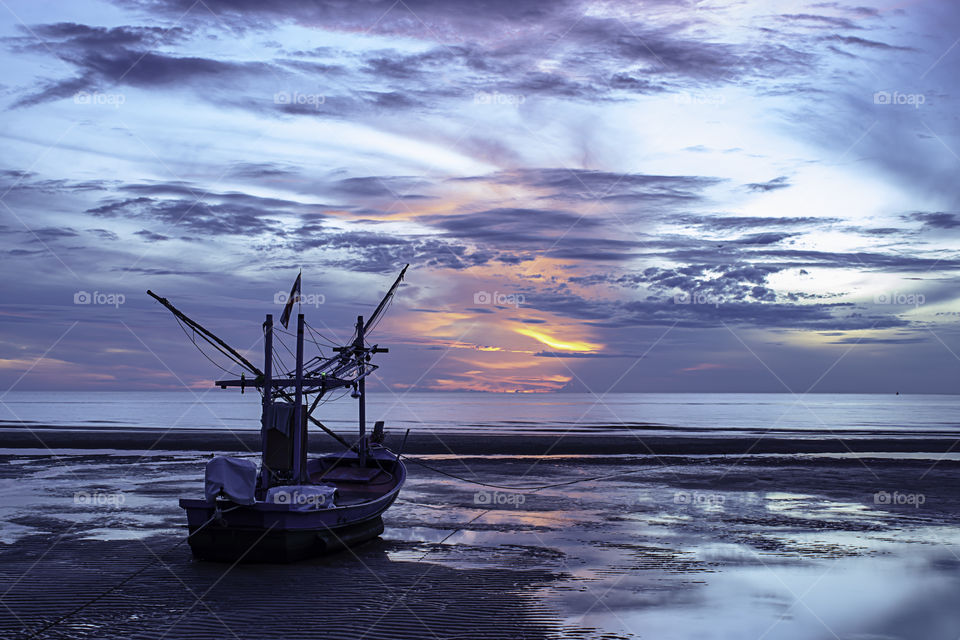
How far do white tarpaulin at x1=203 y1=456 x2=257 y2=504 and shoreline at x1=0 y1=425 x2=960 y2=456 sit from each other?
1297 inches

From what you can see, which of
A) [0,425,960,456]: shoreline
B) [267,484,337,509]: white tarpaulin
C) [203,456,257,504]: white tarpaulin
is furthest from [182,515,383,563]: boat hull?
[0,425,960,456]: shoreline

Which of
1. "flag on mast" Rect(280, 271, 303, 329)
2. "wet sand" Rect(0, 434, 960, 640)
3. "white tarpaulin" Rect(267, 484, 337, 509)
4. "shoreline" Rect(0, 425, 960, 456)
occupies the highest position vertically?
"flag on mast" Rect(280, 271, 303, 329)

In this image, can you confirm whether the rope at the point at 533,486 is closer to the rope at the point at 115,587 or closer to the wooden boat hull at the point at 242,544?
the rope at the point at 115,587

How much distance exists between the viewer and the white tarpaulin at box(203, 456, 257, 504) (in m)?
21.0

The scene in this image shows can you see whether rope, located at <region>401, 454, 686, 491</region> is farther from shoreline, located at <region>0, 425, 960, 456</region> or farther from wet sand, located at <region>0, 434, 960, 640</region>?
shoreline, located at <region>0, 425, 960, 456</region>

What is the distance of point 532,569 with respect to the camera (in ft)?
67.8

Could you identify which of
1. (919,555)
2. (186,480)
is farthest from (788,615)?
(186,480)

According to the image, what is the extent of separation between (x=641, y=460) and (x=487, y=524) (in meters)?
25.0

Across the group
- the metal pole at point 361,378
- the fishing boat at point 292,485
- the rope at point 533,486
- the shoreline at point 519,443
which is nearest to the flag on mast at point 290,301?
the fishing boat at point 292,485

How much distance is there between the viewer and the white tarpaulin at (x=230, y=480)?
2097cm

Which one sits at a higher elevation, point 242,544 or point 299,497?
point 299,497

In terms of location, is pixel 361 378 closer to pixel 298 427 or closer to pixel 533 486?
pixel 298 427

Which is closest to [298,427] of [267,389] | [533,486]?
[267,389]

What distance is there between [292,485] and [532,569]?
7.76 metres
